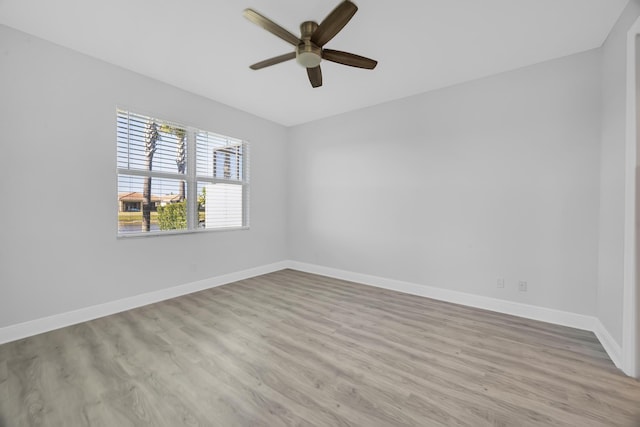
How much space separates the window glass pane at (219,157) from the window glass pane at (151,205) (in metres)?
0.46

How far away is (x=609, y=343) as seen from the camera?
214 cm

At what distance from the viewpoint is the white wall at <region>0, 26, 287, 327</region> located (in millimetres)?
2289

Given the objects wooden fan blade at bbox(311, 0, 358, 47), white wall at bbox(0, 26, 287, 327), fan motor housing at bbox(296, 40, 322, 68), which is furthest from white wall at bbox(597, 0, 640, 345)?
white wall at bbox(0, 26, 287, 327)

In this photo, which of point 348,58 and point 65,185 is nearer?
point 348,58

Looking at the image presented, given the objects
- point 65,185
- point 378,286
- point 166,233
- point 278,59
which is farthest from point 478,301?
point 65,185

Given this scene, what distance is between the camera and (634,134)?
1834mm

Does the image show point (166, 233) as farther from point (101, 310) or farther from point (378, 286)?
point (378, 286)

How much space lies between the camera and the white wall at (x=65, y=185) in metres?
2.29

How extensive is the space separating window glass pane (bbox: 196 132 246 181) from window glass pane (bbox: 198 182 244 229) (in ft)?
0.58

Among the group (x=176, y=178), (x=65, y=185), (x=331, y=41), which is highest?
(x=331, y=41)

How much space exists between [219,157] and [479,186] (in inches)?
146

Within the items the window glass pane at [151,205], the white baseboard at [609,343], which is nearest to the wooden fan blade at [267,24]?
the window glass pane at [151,205]

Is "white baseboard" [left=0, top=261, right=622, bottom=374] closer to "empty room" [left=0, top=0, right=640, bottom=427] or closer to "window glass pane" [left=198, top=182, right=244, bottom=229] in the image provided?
"empty room" [left=0, top=0, right=640, bottom=427]

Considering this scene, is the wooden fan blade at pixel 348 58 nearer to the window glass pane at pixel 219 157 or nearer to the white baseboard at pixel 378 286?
the window glass pane at pixel 219 157
